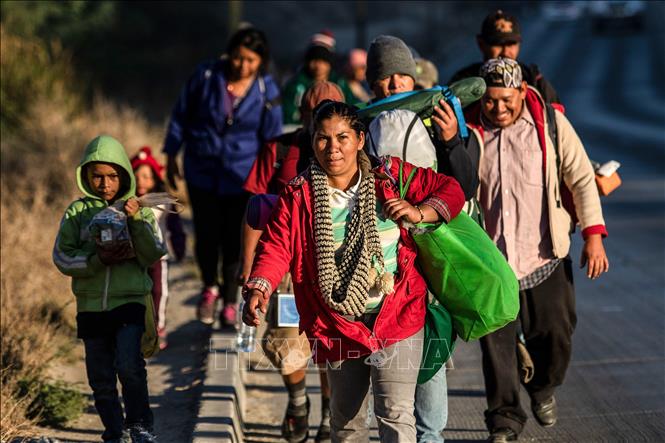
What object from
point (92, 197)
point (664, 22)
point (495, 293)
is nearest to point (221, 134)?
point (92, 197)

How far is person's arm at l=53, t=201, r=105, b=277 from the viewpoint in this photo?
216 inches

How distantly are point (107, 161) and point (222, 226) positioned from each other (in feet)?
9.17

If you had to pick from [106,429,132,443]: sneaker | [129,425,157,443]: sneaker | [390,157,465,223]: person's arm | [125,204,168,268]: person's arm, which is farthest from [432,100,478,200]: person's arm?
[106,429,132,443]: sneaker

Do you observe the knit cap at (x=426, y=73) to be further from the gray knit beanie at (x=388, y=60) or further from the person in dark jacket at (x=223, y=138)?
the gray knit beanie at (x=388, y=60)

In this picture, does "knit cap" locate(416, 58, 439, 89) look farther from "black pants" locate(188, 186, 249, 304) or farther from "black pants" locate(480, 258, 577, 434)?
"black pants" locate(480, 258, 577, 434)

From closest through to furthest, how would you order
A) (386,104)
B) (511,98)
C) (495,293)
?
(495,293), (386,104), (511,98)

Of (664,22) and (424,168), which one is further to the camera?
(664,22)

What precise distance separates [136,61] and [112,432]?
99.3ft

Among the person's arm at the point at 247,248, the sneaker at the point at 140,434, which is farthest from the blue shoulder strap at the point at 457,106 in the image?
the sneaker at the point at 140,434

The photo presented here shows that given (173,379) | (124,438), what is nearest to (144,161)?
(173,379)

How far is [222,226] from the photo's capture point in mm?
8438

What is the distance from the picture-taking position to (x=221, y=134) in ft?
27.1

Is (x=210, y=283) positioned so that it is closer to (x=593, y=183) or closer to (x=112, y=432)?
(x=112, y=432)

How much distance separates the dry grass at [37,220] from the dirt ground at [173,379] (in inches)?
8.6
